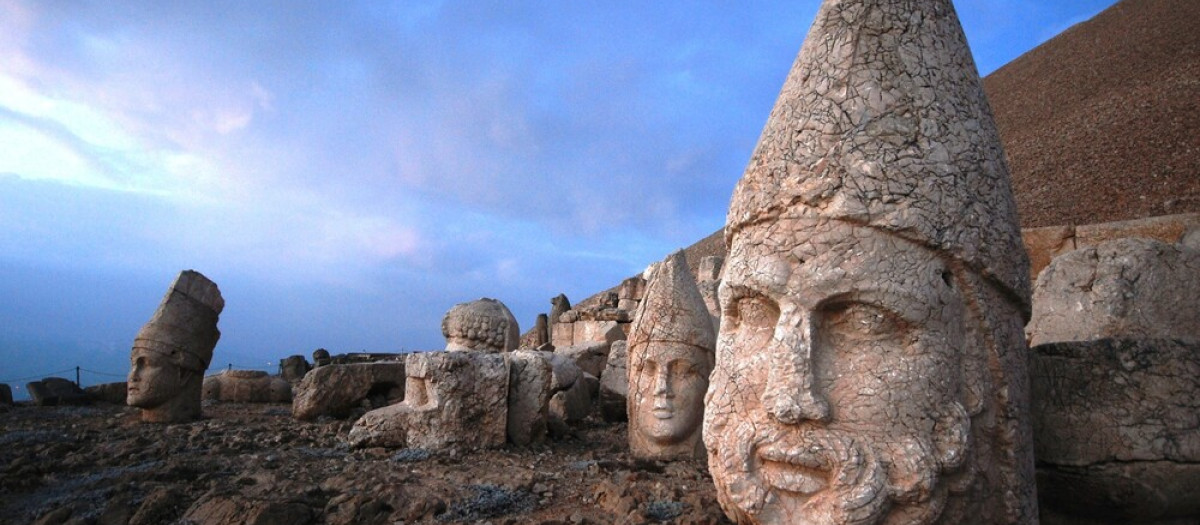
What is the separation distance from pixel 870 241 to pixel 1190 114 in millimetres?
17904

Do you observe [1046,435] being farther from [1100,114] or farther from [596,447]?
[1100,114]

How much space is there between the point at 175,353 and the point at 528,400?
470 cm

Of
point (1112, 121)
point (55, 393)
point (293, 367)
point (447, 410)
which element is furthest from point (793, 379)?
point (1112, 121)

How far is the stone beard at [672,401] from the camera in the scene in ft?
18.9

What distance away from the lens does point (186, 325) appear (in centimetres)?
857

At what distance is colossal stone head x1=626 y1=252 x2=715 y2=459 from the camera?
5781mm

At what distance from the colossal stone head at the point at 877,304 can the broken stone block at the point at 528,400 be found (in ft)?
12.9

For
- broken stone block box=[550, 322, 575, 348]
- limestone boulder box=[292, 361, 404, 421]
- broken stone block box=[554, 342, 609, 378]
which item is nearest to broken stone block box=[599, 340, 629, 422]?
broken stone block box=[554, 342, 609, 378]

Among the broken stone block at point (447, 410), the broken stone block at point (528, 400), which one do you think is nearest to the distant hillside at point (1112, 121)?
the broken stone block at point (528, 400)

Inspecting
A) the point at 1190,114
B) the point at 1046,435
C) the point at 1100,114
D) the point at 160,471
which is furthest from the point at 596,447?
the point at 1100,114

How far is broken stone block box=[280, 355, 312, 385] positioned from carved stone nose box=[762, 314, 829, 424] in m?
14.5

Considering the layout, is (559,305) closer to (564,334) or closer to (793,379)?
(564,334)

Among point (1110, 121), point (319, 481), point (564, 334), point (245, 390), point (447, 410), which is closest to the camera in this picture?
point (319, 481)

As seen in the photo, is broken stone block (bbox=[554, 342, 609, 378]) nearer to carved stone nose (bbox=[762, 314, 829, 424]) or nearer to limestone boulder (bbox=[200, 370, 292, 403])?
limestone boulder (bbox=[200, 370, 292, 403])
